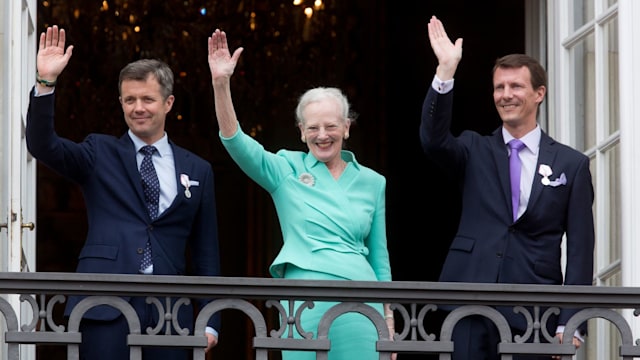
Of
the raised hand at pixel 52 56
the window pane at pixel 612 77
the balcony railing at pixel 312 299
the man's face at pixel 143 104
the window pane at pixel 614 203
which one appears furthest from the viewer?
the window pane at pixel 612 77

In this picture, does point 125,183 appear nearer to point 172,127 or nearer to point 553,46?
point 553,46

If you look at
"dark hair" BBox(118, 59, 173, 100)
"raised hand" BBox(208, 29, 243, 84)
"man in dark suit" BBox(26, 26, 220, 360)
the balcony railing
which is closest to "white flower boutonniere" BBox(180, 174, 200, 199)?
"man in dark suit" BBox(26, 26, 220, 360)

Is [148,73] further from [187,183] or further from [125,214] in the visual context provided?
[125,214]

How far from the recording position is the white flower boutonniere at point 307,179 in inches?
248

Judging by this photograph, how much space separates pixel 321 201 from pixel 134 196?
2.44 feet

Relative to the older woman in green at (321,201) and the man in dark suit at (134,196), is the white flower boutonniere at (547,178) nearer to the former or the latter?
the older woman in green at (321,201)

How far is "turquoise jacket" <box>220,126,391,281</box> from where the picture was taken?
6.18 meters

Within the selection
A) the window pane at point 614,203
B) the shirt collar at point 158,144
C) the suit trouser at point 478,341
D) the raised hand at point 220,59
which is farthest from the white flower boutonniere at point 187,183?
the window pane at point 614,203

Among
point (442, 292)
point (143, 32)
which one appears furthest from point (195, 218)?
point (143, 32)

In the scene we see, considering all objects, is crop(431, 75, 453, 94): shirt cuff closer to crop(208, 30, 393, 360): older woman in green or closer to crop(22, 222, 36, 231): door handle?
→ crop(208, 30, 393, 360): older woman in green

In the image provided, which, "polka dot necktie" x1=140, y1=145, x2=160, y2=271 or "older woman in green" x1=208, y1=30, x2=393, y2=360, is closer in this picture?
"older woman in green" x1=208, y1=30, x2=393, y2=360

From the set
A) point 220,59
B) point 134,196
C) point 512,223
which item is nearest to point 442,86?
point 512,223

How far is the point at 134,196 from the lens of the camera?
624cm

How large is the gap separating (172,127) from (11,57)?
22.5 ft
